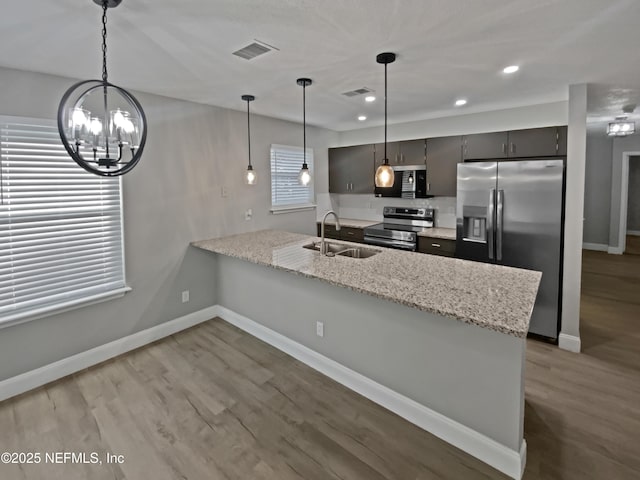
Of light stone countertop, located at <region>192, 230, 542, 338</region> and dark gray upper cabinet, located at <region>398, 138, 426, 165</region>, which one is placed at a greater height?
dark gray upper cabinet, located at <region>398, 138, 426, 165</region>

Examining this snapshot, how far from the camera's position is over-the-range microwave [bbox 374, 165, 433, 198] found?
4.65 meters

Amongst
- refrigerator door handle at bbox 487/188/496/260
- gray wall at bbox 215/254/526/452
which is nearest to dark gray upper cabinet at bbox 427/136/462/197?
refrigerator door handle at bbox 487/188/496/260

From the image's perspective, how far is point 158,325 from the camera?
3.52 metres

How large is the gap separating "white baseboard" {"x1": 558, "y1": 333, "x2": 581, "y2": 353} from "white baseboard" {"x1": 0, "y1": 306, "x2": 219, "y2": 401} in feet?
12.2

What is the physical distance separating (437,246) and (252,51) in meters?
3.09

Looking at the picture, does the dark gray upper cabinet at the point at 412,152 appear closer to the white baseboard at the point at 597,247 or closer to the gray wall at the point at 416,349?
the gray wall at the point at 416,349

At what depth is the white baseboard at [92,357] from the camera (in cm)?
264

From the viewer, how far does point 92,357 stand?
3.04m

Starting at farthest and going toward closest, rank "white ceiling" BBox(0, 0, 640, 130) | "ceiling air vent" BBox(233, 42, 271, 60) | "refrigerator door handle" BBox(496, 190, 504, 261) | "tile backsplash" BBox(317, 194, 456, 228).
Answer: "tile backsplash" BBox(317, 194, 456, 228)
"refrigerator door handle" BBox(496, 190, 504, 261)
"ceiling air vent" BBox(233, 42, 271, 60)
"white ceiling" BBox(0, 0, 640, 130)

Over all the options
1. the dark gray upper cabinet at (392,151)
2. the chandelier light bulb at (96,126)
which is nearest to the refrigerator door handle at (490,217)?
the dark gray upper cabinet at (392,151)

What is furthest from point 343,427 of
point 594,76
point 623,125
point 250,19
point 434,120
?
point 623,125

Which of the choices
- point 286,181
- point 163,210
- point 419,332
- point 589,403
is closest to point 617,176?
point 589,403

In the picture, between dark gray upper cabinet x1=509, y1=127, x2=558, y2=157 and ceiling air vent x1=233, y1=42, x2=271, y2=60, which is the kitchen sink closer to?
ceiling air vent x1=233, y1=42, x2=271, y2=60

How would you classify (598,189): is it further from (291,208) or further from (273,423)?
(273,423)
